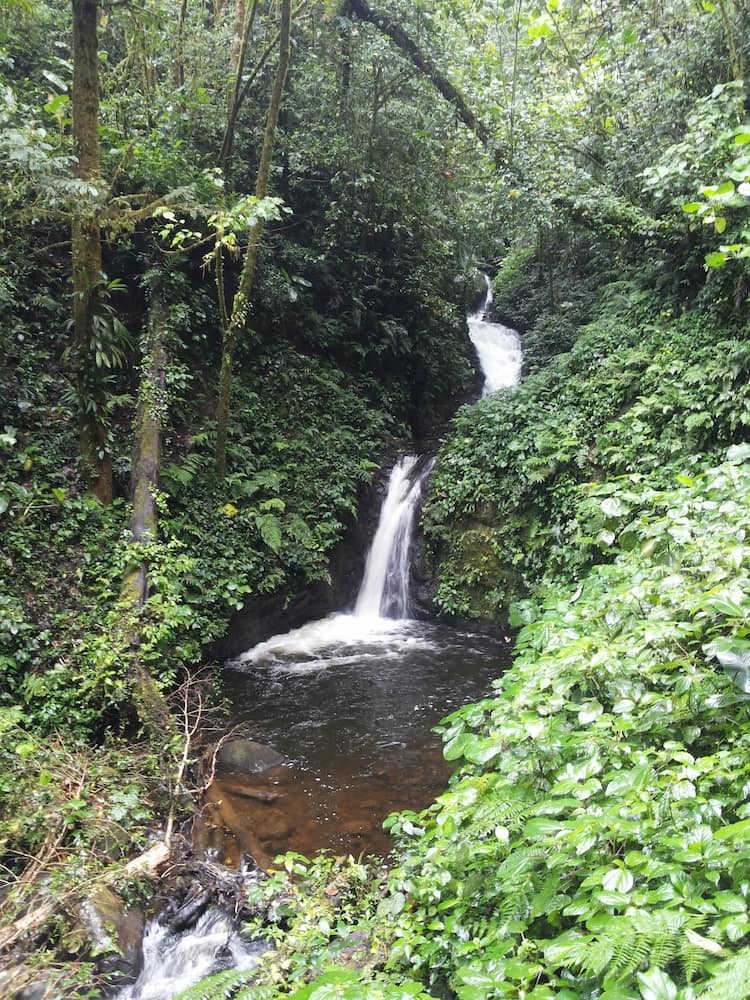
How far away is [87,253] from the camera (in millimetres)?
7148

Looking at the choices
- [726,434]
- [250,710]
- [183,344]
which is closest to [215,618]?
[250,710]

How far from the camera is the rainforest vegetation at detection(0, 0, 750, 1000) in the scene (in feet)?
8.43

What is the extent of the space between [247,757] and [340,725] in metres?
1.19

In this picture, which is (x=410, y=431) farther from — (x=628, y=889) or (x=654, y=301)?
(x=628, y=889)

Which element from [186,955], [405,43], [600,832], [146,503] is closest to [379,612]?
[146,503]

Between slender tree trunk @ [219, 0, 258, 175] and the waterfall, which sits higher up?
slender tree trunk @ [219, 0, 258, 175]

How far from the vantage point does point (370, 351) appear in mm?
13117

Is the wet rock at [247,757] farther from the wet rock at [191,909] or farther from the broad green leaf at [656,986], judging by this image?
the broad green leaf at [656,986]

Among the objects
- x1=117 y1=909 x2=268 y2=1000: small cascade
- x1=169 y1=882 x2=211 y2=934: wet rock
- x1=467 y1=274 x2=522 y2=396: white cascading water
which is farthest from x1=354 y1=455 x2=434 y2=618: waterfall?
x1=117 y1=909 x2=268 y2=1000: small cascade

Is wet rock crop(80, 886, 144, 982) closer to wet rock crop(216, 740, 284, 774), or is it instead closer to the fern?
the fern

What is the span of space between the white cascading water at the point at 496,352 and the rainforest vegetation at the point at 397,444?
83 cm

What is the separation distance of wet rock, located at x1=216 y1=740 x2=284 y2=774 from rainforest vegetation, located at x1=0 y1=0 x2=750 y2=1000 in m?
0.47

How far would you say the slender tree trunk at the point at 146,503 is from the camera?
5.79 metres

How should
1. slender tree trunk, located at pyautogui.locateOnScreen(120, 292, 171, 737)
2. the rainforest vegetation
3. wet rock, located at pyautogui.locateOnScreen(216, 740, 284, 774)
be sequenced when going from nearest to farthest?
the rainforest vegetation < slender tree trunk, located at pyautogui.locateOnScreen(120, 292, 171, 737) < wet rock, located at pyautogui.locateOnScreen(216, 740, 284, 774)
